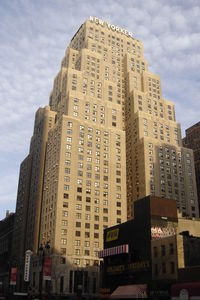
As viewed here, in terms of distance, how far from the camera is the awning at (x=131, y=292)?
6690 cm

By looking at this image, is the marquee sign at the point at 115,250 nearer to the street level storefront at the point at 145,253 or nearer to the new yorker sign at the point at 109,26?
the street level storefront at the point at 145,253

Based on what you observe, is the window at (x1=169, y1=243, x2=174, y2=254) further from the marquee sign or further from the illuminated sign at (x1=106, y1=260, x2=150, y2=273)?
the marquee sign

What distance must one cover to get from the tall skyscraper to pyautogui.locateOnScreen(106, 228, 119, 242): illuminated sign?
77.4 ft

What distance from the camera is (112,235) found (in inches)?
3359

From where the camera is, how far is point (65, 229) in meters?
108

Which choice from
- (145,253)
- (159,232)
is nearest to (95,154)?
(159,232)

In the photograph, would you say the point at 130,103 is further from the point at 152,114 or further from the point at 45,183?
the point at 45,183

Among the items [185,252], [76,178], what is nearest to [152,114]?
[76,178]

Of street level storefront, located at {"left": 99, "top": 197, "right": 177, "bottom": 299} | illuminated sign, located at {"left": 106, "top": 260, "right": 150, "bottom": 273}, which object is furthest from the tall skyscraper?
illuminated sign, located at {"left": 106, "top": 260, "right": 150, "bottom": 273}

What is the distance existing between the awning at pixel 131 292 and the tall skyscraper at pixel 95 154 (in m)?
32.4

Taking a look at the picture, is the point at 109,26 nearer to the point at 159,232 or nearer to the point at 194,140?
the point at 194,140

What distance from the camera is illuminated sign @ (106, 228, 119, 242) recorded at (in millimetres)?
83438

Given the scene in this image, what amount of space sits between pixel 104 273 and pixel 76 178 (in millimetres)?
39250

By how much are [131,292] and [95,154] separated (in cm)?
6140
